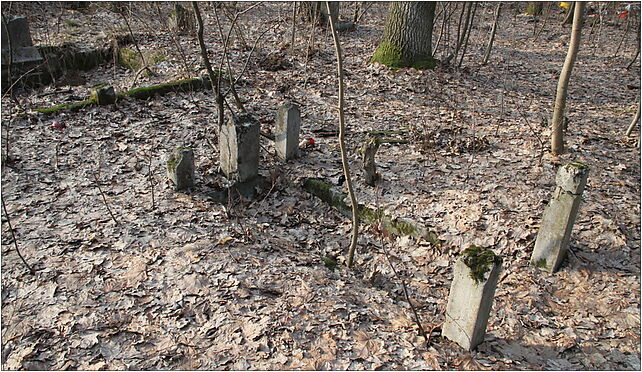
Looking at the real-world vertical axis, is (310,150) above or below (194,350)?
above

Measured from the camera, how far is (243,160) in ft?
16.6

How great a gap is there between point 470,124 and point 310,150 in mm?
2369

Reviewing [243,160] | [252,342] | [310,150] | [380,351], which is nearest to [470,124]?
[310,150]

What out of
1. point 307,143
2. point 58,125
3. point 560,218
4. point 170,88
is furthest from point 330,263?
point 170,88

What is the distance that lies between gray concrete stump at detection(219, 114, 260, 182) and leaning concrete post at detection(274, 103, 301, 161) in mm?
454

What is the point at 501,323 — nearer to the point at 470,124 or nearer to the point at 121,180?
the point at 470,124

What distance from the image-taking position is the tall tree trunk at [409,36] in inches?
330

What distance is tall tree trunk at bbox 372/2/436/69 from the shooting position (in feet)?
27.5

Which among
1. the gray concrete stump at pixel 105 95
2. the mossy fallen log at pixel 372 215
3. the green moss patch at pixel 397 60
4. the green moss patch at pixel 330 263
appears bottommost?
the green moss patch at pixel 330 263

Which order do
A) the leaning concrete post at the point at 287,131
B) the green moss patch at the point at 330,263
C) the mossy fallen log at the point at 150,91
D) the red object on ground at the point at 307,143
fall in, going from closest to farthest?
the green moss patch at the point at 330,263
the leaning concrete post at the point at 287,131
the red object on ground at the point at 307,143
the mossy fallen log at the point at 150,91

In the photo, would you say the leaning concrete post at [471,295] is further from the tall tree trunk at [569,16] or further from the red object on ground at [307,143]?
the tall tree trunk at [569,16]

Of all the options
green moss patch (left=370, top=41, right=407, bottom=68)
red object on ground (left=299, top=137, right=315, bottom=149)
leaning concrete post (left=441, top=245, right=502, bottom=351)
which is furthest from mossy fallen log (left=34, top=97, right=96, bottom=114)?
leaning concrete post (left=441, top=245, right=502, bottom=351)

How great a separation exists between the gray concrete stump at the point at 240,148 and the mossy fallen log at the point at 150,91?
101 inches

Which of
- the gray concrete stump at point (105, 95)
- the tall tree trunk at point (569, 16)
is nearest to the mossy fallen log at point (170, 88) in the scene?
the gray concrete stump at point (105, 95)
